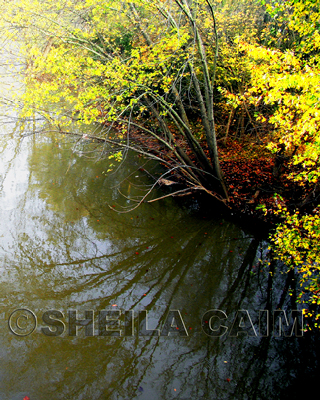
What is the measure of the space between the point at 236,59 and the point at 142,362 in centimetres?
1057

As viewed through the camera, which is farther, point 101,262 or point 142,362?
point 101,262

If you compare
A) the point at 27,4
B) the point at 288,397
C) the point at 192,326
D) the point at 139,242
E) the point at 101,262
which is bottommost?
the point at 288,397

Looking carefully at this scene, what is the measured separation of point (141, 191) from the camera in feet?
35.2

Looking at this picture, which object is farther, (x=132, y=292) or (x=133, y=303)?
(x=132, y=292)

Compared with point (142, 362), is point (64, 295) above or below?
above

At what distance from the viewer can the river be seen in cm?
472

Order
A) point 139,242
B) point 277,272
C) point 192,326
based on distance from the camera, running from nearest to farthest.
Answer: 1. point 192,326
2. point 277,272
3. point 139,242

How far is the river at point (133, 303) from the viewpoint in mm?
4719

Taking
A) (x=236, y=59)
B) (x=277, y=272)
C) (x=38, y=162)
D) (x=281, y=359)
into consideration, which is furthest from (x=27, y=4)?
(x=281, y=359)

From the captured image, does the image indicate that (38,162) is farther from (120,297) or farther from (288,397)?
(288,397)

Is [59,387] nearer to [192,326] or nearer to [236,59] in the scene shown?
[192,326]

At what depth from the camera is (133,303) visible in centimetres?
621

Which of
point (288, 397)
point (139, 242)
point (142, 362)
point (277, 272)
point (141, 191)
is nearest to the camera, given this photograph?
point (288, 397)

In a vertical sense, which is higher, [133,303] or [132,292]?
[132,292]
